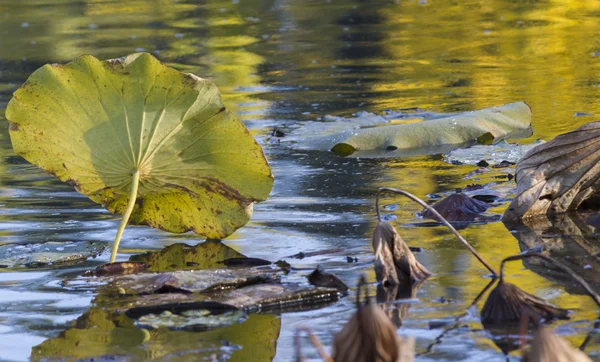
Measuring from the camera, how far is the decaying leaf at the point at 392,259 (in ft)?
9.07

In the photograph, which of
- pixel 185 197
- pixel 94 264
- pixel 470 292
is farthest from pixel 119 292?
pixel 470 292

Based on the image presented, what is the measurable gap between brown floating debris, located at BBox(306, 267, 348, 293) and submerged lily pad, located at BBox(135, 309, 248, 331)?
278 mm

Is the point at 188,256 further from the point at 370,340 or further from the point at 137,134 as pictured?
the point at 370,340

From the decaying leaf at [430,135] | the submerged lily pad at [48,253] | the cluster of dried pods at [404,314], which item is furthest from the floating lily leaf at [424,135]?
the cluster of dried pods at [404,314]

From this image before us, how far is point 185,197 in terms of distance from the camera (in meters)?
3.40

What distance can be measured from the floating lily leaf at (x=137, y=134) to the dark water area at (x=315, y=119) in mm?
198

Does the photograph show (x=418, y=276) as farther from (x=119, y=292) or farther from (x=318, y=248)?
(x=119, y=292)

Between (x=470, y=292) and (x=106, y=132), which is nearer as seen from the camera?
(x=470, y=292)

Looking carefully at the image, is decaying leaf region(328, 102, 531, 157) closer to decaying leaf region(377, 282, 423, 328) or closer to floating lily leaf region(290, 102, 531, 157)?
floating lily leaf region(290, 102, 531, 157)

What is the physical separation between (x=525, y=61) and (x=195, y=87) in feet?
16.0

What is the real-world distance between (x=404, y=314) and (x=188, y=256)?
93 cm

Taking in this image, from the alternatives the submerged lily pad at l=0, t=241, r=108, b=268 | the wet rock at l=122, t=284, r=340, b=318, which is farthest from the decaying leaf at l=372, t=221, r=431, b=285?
the submerged lily pad at l=0, t=241, r=108, b=268

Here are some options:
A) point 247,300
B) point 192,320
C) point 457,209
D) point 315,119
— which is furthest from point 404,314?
point 315,119

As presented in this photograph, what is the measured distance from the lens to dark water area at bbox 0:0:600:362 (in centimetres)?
249
